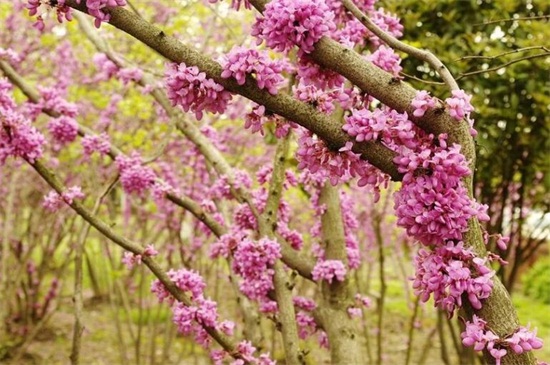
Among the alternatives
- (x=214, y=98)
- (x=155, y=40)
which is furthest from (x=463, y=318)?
(x=155, y=40)

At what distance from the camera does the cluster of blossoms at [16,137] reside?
10.6 ft

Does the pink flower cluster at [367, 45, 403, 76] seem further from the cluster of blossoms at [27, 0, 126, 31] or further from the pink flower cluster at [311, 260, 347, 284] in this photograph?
the pink flower cluster at [311, 260, 347, 284]

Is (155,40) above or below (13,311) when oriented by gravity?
below

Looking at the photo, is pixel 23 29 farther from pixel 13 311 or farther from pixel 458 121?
pixel 458 121

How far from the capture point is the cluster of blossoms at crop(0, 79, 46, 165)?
325 cm

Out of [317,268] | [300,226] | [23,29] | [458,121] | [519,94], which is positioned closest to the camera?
[458,121]

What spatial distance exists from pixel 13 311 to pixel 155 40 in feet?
30.0

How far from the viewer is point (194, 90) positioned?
2135 mm

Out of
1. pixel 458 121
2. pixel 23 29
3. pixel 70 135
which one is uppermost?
pixel 23 29

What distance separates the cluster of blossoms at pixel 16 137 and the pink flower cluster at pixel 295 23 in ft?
6.00

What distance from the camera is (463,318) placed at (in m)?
2.10

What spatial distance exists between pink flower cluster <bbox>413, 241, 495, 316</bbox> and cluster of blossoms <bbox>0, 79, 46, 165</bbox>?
2.32 metres

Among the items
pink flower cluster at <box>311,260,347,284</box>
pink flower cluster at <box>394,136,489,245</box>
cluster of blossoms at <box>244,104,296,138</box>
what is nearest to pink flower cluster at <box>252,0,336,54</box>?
cluster of blossoms at <box>244,104,296,138</box>

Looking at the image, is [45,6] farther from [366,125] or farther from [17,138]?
[17,138]
